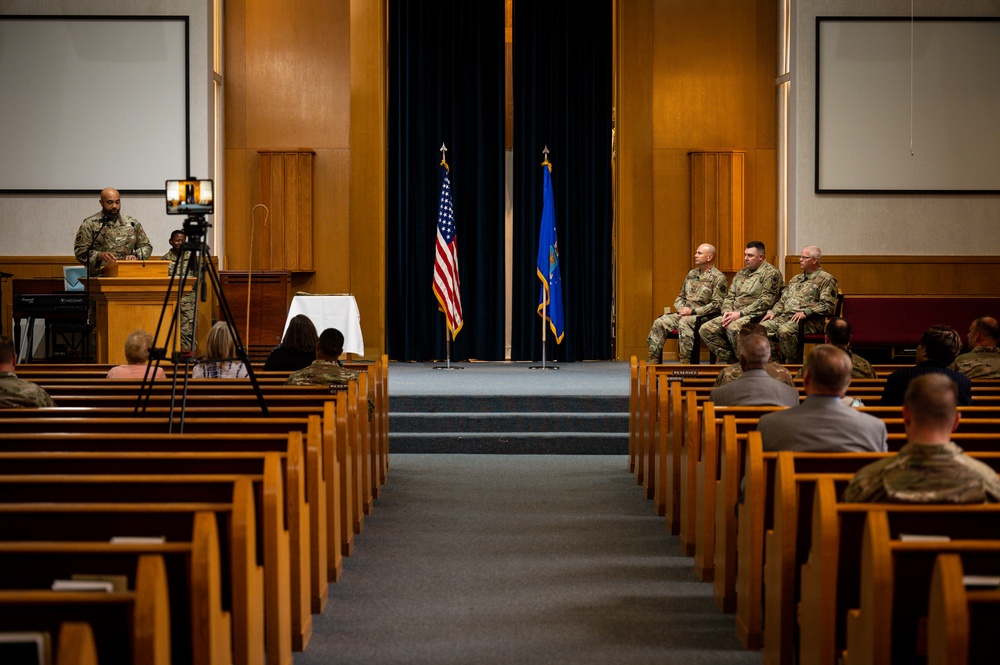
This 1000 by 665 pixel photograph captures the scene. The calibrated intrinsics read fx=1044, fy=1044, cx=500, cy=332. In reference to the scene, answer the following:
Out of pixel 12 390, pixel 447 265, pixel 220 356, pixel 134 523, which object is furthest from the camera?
pixel 447 265

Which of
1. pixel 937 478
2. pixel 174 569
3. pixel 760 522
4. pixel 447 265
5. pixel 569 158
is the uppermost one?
pixel 569 158

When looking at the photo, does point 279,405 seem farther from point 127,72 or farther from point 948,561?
point 127,72

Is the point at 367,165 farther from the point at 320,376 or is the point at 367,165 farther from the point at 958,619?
the point at 958,619

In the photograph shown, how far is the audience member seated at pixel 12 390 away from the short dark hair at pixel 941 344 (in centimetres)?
379

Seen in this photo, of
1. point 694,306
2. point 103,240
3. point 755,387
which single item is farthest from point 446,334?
point 755,387

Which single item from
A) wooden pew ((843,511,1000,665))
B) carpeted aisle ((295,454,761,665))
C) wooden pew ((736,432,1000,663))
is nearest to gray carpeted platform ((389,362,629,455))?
carpeted aisle ((295,454,761,665))

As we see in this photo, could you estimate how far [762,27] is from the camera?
11.3 meters

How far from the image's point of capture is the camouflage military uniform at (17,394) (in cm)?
433

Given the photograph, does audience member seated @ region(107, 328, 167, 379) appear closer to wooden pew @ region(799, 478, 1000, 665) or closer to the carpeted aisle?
the carpeted aisle

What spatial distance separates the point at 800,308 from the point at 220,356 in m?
5.12

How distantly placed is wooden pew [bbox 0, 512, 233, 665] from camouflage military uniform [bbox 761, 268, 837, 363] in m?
6.88

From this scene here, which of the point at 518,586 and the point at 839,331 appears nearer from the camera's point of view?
the point at 518,586

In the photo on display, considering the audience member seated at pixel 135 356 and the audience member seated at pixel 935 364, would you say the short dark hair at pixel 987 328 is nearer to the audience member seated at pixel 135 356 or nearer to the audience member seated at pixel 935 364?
the audience member seated at pixel 935 364

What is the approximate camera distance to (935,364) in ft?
15.0
